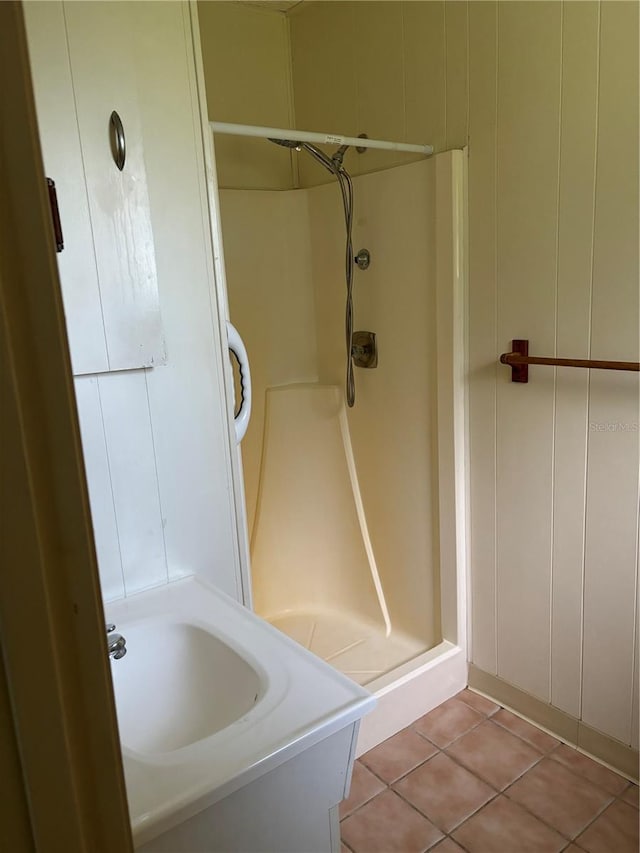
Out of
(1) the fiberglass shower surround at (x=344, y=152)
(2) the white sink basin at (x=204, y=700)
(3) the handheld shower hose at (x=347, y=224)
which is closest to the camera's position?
(2) the white sink basin at (x=204, y=700)

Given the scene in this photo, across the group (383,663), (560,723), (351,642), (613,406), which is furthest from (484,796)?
(613,406)

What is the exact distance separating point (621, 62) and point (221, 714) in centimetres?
166

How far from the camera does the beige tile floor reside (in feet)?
5.32

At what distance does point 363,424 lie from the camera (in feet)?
7.82

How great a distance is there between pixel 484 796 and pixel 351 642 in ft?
2.38

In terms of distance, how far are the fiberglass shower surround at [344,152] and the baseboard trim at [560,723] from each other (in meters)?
1.05

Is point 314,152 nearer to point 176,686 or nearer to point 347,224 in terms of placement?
point 347,224

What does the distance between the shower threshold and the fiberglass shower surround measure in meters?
0.83

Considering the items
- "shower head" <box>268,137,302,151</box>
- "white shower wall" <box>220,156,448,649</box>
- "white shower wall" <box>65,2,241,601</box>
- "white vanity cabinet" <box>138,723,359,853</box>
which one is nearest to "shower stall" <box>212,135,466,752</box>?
"white shower wall" <box>220,156,448,649</box>

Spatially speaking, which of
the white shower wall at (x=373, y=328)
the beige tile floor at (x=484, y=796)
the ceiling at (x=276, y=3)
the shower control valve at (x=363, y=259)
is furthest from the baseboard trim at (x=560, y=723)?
the ceiling at (x=276, y=3)

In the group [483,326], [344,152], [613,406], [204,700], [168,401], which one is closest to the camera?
[204,700]

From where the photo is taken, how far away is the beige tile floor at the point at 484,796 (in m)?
1.62

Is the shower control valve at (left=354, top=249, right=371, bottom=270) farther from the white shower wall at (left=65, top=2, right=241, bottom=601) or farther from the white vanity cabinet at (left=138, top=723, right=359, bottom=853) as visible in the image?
the white vanity cabinet at (left=138, top=723, right=359, bottom=853)

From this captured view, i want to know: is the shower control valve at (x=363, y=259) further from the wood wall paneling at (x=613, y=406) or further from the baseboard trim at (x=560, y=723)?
the baseboard trim at (x=560, y=723)
